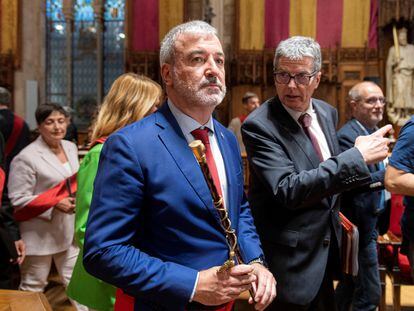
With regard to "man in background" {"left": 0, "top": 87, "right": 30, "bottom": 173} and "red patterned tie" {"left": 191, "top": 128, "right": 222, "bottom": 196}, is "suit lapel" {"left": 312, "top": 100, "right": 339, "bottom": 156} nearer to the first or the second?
"red patterned tie" {"left": 191, "top": 128, "right": 222, "bottom": 196}

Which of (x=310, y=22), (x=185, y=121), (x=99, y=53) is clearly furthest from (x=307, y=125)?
(x=99, y=53)

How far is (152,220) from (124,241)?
0.10m

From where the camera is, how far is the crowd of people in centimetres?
131

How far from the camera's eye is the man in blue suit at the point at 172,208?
1270 mm

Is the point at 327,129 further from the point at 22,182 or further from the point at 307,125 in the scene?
the point at 22,182

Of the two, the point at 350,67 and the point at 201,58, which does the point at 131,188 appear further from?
the point at 350,67

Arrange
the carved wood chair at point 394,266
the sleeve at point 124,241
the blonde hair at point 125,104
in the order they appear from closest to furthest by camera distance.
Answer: the sleeve at point 124,241, the blonde hair at point 125,104, the carved wood chair at point 394,266

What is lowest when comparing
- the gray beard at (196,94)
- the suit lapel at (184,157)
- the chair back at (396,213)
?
the chair back at (396,213)

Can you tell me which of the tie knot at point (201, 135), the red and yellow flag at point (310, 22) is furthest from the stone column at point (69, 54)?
the tie knot at point (201, 135)

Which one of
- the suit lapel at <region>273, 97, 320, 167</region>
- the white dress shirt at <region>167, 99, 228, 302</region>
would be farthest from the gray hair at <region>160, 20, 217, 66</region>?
the suit lapel at <region>273, 97, 320, 167</region>

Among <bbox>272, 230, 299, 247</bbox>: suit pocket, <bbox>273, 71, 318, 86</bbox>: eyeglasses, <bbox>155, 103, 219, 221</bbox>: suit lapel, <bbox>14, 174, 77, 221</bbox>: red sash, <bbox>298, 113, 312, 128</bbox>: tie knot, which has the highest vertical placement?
<bbox>273, 71, 318, 86</bbox>: eyeglasses

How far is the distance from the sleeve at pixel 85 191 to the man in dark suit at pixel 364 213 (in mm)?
1406

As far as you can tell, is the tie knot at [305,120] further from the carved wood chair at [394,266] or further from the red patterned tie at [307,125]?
the carved wood chair at [394,266]

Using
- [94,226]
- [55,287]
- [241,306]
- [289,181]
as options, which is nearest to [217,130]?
[289,181]
